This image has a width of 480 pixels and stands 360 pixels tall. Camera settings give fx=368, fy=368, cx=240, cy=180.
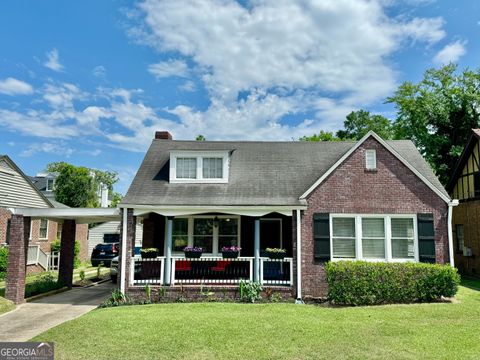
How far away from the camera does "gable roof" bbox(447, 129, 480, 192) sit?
19.6 metres

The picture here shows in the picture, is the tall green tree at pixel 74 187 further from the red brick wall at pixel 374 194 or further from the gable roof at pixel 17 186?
the red brick wall at pixel 374 194

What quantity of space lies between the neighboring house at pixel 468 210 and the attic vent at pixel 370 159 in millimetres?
9551

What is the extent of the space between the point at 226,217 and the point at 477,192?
13764mm

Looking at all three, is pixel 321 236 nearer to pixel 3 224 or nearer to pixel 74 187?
pixel 3 224

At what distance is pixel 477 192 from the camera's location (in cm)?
1941

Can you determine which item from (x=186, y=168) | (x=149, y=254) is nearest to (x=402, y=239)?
(x=186, y=168)

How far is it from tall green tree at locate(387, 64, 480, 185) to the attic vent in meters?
15.3

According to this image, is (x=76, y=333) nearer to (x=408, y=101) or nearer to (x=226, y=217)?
(x=226, y=217)

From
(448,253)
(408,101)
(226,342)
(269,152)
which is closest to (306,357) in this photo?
(226,342)

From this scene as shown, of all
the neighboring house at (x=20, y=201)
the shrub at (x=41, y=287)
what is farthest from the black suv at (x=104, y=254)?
the shrub at (x=41, y=287)

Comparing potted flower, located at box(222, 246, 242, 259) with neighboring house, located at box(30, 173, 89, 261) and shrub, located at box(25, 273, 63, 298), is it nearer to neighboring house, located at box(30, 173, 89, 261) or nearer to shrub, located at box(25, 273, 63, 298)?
shrub, located at box(25, 273, 63, 298)

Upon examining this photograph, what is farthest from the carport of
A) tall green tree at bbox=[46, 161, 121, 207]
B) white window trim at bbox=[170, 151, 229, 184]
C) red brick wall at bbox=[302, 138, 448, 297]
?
tall green tree at bbox=[46, 161, 121, 207]

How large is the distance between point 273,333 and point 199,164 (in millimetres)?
7959

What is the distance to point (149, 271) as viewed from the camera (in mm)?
12984
